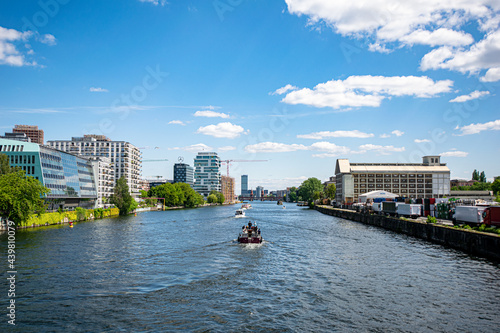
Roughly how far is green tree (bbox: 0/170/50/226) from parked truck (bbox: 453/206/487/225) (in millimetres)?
82332

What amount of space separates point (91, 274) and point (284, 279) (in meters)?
19.2

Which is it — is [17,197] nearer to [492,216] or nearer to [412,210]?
[492,216]

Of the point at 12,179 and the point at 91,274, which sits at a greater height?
the point at 12,179

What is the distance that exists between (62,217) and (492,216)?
96.7 metres

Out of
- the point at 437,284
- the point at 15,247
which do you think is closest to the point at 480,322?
the point at 437,284

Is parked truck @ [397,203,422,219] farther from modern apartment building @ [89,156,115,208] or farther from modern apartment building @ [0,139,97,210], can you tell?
modern apartment building @ [89,156,115,208]

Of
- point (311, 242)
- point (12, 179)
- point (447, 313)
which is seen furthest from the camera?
point (12, 179)

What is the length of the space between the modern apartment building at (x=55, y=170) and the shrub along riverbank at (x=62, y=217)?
6466 millimetres

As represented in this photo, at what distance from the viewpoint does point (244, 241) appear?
196 feet

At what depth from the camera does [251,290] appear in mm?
31578

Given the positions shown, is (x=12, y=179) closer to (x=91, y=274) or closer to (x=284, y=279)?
(x=91, y=274)

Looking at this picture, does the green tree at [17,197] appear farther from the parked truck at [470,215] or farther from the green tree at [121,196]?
the parked truck at [470,215]

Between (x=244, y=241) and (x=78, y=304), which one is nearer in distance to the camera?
(x=78, y=304)

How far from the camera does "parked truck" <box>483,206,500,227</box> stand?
51.9 metres
